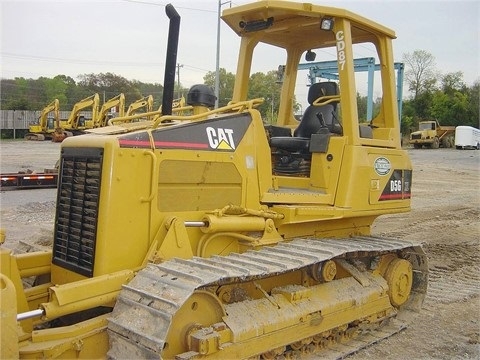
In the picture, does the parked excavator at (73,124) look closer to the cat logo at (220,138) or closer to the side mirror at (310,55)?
the side mirror at (310,55)

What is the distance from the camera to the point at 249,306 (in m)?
4.21

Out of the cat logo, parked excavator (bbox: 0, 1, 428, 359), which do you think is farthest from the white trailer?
the cat logo

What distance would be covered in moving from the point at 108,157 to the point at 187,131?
72 cm

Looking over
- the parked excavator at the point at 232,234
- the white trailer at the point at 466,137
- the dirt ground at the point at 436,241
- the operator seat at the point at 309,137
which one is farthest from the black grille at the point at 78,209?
the white trailer at the point at 466,137

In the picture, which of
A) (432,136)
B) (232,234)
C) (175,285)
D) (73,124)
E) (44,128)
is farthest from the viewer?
(432,136)

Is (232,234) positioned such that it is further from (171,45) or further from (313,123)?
(313,123)

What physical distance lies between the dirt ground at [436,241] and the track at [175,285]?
102 cm

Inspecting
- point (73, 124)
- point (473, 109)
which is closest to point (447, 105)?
point (473, 109)

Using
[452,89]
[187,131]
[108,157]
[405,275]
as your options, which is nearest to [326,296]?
[405,275]

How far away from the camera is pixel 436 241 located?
9.73 m

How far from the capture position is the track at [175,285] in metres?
3.28

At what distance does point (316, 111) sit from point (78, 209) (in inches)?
109

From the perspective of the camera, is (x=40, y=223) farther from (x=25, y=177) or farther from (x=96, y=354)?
(x=96, y=354)

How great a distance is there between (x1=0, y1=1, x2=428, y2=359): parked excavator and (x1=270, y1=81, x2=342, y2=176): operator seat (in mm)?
16
